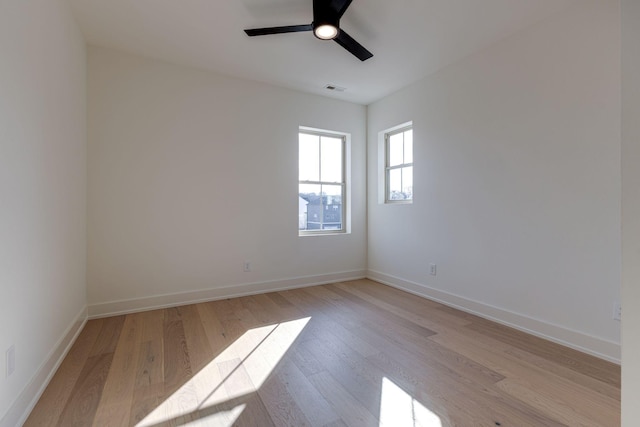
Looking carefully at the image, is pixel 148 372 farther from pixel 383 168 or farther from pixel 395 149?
pixel 395 149

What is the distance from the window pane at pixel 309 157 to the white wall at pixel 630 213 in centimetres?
332

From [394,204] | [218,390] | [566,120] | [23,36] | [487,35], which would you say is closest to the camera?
[23,36]

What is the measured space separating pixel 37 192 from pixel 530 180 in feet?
11.8

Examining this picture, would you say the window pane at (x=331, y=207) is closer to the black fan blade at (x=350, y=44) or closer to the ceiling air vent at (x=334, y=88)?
the ceiling air vent at (x=334, y=88)

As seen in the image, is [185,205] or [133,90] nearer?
[133,90]

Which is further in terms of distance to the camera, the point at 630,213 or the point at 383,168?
the point at 383,168

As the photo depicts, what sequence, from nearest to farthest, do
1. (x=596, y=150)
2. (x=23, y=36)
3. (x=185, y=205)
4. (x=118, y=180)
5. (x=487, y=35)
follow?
(x=23, y=36) < (x=596, y=150) < (x=487, y=35) < (x=118, y=180) < (x=185, y=205)

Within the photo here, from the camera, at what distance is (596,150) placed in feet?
6.95

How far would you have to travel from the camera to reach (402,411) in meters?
1.51

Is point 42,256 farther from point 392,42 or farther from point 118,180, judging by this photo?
point 392,42

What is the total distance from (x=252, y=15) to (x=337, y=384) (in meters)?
2.82

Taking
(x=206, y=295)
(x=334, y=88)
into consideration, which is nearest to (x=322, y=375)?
(x=206, y=295)

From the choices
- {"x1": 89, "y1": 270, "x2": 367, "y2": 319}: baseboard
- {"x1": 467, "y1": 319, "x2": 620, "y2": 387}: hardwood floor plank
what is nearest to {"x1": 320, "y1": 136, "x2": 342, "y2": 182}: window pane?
{"x1": 89, "y1": 270, "x2": 367, "y2": 319}: baseboard

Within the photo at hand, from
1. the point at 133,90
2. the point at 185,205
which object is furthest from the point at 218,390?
the point at 133,90
